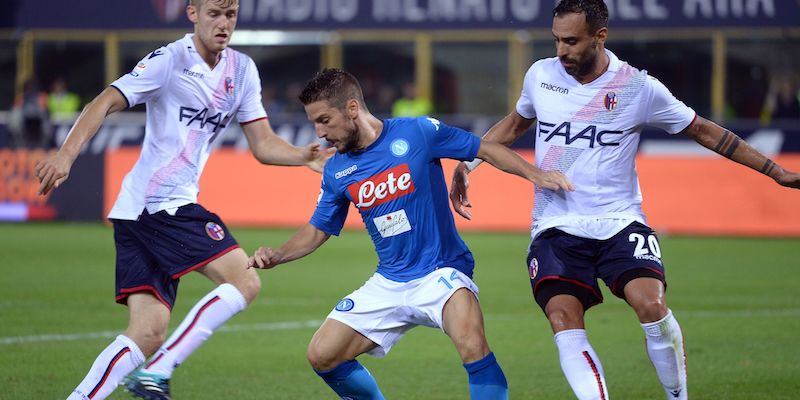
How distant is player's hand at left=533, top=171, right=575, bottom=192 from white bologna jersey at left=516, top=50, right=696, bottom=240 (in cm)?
23

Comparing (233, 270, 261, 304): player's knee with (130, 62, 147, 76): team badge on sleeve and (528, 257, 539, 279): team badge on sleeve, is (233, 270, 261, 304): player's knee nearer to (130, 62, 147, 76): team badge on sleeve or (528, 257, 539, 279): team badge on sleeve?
(130, 62, 147, 76): team badge on sleeve

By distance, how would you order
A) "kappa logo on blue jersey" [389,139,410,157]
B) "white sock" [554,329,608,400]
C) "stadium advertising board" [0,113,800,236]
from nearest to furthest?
"white sock" [554,329,608,400] < "kappa logo on blue jersey" [389,139,410,157] < "stadium advertising board" [0,113,800,236]

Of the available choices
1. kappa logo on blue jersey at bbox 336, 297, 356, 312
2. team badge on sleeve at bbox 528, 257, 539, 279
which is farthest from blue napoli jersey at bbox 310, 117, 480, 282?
team badge on sleeve at bbox 528, 257, 539, 279

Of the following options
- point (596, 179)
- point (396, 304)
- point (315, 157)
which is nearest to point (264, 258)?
point (396, 304)

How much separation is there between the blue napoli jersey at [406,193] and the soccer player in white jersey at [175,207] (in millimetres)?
762

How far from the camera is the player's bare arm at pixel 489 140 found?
6.75 meters

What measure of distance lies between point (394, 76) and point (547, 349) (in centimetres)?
1984

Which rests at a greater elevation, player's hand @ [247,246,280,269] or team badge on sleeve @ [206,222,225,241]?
player's hand @ [247,246,280,269]

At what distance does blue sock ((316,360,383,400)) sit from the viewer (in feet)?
21.0

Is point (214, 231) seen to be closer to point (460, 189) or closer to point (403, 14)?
point (460, 189)

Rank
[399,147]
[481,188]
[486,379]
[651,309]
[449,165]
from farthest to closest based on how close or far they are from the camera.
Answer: [481,188] < [449,165] < [399,147] < [651,309] < [486,379]

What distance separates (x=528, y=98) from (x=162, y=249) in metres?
2.23

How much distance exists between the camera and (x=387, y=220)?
636cm

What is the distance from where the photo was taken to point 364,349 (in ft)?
21.0
